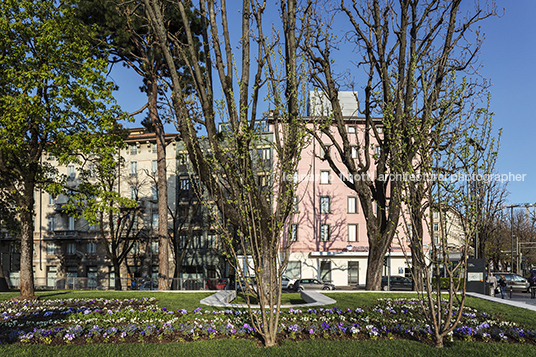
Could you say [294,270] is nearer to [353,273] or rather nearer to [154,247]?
[353,273]

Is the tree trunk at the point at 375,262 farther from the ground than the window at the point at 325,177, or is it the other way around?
the window at the point at 325,177

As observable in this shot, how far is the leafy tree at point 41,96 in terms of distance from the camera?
13234 millimetres

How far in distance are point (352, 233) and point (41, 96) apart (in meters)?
32.4

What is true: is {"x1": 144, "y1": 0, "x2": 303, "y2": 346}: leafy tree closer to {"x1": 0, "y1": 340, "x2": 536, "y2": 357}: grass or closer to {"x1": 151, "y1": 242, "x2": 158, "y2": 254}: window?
{"x1": 0, "y1": 340, "x2": 536, "y2": 357}: grass

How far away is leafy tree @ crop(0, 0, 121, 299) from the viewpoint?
43.4 ft

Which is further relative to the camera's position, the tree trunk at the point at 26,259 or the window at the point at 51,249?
the window at the point at 51,249

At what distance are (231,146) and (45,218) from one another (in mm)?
44491

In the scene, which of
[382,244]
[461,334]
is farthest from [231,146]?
[382,244]

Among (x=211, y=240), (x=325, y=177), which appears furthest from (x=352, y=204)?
(x=211, y=240)

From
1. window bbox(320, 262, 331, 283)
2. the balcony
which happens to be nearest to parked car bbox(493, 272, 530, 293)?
window bbox(320, 262, 331, 283)

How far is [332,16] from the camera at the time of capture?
49.8 ft

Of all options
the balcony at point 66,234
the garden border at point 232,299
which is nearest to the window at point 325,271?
the balcony at point 66,234

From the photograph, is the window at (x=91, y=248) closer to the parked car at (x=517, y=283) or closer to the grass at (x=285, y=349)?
the parked car at (x=517, y=283)

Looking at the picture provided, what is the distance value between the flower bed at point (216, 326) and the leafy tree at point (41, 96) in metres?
5.77
